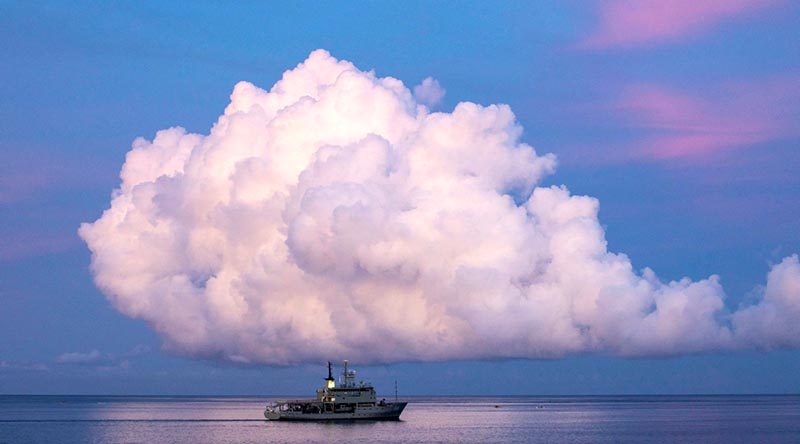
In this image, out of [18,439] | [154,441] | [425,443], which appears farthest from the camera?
[18,439]

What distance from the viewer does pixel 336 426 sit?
19950cm

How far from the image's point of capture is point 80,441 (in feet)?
594

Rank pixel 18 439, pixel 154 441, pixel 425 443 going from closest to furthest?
pixel 425 443 < pixel 154 441 < pixel 18 439

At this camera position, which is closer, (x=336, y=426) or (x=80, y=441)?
(x=80, y=441)

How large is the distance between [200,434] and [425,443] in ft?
173

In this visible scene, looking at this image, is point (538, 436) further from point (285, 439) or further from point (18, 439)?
point (18, 439)

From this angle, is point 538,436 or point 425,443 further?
point 538,436

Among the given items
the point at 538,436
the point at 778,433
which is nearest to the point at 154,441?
the point at 538,436

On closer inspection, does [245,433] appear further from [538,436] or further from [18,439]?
[538,436]

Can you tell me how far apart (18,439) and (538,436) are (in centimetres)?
9519

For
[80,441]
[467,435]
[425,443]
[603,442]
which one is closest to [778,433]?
[603,442]

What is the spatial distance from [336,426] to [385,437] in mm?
27989

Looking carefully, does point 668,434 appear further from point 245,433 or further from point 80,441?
point 80,441

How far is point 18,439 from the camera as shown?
618 feet
